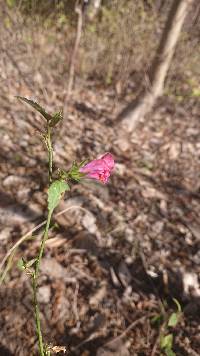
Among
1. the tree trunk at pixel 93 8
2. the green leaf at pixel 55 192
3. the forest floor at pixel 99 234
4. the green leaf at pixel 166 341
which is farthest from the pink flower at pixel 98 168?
the tree trunk at pixel 93 8

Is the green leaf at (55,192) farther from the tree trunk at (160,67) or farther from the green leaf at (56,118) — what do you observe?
the tree trunk at (160,67)

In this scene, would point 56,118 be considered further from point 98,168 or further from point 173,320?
point 173,320

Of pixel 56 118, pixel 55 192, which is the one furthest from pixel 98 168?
pixel 56 118

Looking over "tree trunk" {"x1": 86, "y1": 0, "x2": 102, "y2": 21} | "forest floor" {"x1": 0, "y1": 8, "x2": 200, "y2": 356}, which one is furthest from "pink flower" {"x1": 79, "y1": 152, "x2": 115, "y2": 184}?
"tree trunk" {"x1": 86, "y1": 0, "x2": 102, "y2": 21}

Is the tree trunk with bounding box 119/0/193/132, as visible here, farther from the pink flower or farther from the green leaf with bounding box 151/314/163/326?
the pink flower

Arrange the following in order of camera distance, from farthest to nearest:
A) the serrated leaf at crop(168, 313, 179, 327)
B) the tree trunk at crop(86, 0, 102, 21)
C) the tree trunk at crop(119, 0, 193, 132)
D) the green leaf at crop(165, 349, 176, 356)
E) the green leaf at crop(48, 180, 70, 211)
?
the tree trunk at crop(86, 0, 102, 21) < the tree trunk at crop(119, 0, 193, 132) < the serrated leaf at crop(168, 313, 179, 327) < the green leaf at crop(165, 349, 176, 356) < the green leaf at crop(48, 180, 70, 211)

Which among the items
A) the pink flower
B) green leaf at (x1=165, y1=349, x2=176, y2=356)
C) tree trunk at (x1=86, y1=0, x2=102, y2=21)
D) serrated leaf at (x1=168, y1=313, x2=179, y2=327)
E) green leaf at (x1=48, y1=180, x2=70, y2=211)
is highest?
tree trunk at (x1=86, y1=0, x2=102, y2=21)
